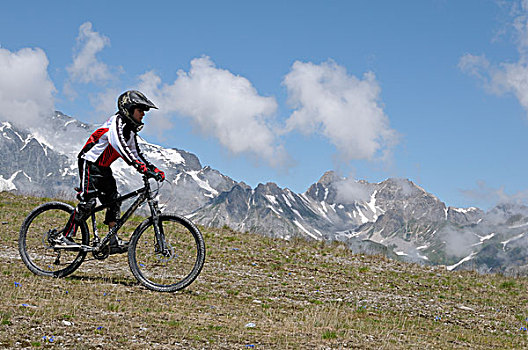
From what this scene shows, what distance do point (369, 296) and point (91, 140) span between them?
23.9 feet

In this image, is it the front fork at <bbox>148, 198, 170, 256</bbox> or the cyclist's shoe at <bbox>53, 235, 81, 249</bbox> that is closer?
the front fork at <bbox>148, 198, 170, 256</bbox>

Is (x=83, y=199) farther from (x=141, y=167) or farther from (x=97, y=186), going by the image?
(x=141, y=167)

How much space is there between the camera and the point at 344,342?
684 centimetres

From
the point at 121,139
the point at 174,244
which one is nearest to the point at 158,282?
the point at 174,244

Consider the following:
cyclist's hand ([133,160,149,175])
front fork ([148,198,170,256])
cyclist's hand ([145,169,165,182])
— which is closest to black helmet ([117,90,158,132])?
cyclist's hand ([133,160,149,175])

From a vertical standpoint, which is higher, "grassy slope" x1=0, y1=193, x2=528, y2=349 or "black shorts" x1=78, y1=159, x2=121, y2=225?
"black shorts" x1=78, y1=159, x2=121, y2=225

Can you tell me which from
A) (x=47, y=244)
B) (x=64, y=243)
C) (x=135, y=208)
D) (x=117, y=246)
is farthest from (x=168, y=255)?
(x=47, y=244)

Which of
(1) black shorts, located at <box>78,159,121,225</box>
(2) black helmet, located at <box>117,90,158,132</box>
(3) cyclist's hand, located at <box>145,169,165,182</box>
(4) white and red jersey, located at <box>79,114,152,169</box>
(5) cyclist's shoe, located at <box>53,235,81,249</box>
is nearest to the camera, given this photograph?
(3) cyclist's hand, located at <box>145,169,165,182</box>

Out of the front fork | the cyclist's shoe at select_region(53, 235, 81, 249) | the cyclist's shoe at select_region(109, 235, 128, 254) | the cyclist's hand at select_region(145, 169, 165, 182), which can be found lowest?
the cyclist's shoe at select_region(53, 235, 81, 249)

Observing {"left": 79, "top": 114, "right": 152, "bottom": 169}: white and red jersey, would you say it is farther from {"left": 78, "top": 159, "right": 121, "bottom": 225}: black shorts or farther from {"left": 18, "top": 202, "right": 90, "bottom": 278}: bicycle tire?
{"left": 18, "top": 202, "right": 90, "bottom": 278}: bicycle tire

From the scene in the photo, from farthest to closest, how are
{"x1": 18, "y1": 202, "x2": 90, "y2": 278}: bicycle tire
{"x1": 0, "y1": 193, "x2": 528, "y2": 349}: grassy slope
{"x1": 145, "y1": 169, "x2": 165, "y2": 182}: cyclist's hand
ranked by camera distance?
{"x1": 18, "y1": 202, "x2": 90, "y2": 278}: bicycle tire < {"x1": 145, "y1": 169, "x2": 165, "y2": 182}: cyclist's hand < {"x1": 0, "y1": 193, "x2": 528, "y2": 349}: grassy slope

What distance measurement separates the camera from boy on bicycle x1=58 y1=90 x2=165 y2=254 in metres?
9.09

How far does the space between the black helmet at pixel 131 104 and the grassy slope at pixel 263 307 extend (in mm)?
3091

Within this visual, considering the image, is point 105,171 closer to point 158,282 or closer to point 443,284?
point 158,282
